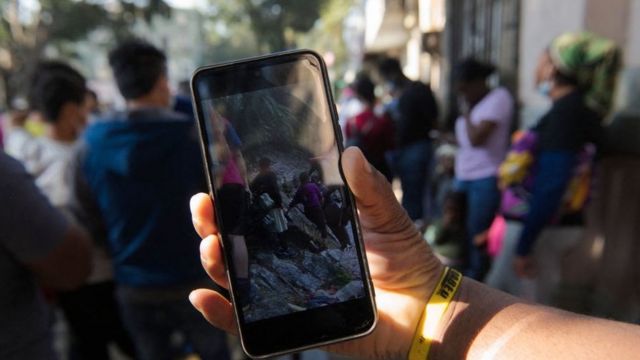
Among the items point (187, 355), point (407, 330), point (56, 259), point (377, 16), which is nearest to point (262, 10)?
point (187, 355)

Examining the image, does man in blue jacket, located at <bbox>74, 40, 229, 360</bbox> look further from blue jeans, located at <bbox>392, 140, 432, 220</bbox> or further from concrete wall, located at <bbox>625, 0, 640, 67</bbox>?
blue jeans, located at <bbox>392, 140, 432, 220</bbox>

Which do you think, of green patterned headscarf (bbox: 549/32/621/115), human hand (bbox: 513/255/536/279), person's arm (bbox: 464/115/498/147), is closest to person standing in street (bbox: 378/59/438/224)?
person's arm (bbox: 464/115/498/147)

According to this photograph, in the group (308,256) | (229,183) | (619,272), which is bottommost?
(619,272)

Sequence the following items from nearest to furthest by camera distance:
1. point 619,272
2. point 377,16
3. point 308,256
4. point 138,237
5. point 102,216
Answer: point 308,256
point 138,237
point 102,216
point 619,272
point 377,16

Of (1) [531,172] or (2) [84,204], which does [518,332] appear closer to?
(1) [531,172]

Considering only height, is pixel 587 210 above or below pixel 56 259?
below

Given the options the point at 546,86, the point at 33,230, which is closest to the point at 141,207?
the point at 33,230

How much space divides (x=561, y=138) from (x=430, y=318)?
1.52 meters

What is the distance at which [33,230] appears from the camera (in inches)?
59.6

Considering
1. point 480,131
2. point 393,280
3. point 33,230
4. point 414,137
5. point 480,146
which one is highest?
point 33,230

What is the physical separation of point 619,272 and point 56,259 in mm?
2567

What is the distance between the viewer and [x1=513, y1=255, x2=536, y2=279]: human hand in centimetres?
265

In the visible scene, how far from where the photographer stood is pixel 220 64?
1.13 m

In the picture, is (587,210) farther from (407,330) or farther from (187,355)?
(187,355)
